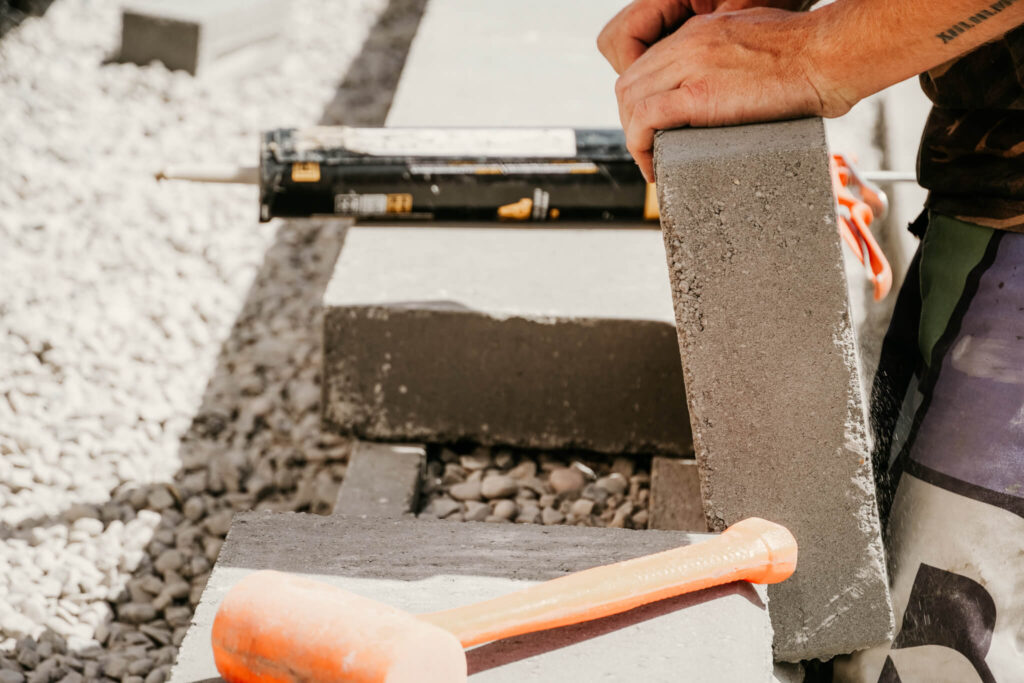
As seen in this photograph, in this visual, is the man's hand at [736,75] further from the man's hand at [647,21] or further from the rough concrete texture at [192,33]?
the rough concrete texture at [192,33]

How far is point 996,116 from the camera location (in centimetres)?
193

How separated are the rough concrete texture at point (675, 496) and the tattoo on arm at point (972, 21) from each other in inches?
49.4

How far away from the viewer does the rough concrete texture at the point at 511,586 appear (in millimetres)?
1432

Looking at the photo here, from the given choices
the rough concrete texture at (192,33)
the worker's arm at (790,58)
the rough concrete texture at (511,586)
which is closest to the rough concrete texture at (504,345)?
the worker's arm at (790,58)

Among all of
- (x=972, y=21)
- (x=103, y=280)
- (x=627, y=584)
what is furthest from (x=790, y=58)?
(x=103, y=280)

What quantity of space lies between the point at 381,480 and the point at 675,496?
797mm

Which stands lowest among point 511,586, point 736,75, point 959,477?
point 511,586

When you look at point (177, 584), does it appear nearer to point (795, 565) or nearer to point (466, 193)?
point (466, 193)

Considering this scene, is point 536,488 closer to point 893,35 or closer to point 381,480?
point 381,480

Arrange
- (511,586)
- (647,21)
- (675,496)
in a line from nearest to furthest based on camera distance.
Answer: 1. (511,586)
2. (647,21)
3. (675,496)

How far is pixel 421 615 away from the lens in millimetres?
1434

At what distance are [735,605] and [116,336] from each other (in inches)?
91.3

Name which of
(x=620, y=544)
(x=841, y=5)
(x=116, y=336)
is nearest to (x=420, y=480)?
(x=620, y=544)

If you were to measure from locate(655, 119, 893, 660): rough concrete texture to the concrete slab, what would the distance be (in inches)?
60.5
